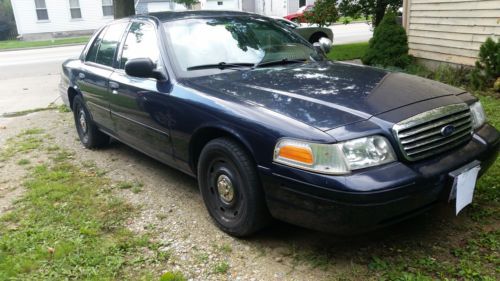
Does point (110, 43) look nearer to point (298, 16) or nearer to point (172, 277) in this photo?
point (172, 277)

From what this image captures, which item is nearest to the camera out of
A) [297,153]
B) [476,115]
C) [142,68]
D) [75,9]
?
[297,153]

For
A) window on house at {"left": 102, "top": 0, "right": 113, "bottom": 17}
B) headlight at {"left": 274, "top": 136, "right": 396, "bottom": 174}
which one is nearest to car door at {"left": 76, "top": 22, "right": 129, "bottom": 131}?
headlight at {"left": 274, "top": 136, "right": 396, "bottom": 174}

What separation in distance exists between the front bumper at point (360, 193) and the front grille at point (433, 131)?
0.07 metres

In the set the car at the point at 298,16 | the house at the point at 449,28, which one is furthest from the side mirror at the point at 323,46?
the car at the point at 298,16

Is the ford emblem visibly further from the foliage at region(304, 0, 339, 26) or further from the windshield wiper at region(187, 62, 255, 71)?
the foliage at region(304, 0, 339, 26)

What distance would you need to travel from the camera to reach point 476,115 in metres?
3.21

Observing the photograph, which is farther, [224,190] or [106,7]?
[106,7]

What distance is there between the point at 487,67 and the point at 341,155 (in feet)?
18.0

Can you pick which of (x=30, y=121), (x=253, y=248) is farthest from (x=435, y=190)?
(x=30, y=121)

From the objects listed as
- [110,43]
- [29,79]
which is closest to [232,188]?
[110,43]

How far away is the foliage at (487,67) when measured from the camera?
22.0 feet

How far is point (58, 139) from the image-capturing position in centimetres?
639

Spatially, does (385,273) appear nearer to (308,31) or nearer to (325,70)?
(325,70)

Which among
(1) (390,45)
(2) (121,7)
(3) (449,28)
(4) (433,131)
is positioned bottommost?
(1) (390,45)
